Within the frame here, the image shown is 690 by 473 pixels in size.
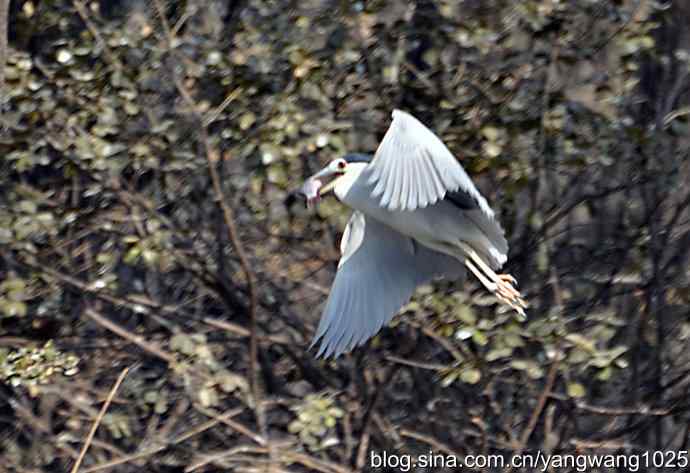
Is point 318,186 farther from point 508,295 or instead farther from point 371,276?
point 508,295

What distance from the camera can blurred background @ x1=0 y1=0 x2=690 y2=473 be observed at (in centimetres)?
468

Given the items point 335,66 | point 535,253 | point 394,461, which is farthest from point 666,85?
point 394,461

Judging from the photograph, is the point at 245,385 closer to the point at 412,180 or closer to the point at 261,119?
the point at 261,119

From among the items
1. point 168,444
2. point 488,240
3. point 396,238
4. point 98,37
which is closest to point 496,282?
point 488,240

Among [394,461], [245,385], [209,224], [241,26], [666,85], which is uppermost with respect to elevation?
[241,26]

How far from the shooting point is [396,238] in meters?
4.57

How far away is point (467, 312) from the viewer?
14.7 feet

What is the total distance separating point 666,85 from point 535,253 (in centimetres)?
77

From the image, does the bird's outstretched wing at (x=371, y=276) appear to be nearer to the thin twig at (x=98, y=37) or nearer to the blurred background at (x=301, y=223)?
the blurred background at (x=301, y=223)

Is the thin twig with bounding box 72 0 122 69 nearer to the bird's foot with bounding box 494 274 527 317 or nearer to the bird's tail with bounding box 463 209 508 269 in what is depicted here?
the bird's tail with bounding box 463 209 508 269

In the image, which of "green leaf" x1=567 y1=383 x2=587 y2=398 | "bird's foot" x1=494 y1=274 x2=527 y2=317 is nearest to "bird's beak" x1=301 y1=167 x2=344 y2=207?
"bird's foot" x1=494 y1=274 x2=527 y2=317

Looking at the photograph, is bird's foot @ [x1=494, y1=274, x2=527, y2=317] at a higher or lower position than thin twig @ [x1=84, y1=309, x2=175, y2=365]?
higher

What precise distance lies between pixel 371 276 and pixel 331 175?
388mm

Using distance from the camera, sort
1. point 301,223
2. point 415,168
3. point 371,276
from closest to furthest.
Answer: point 415,168, point 371,276, point 301,223
